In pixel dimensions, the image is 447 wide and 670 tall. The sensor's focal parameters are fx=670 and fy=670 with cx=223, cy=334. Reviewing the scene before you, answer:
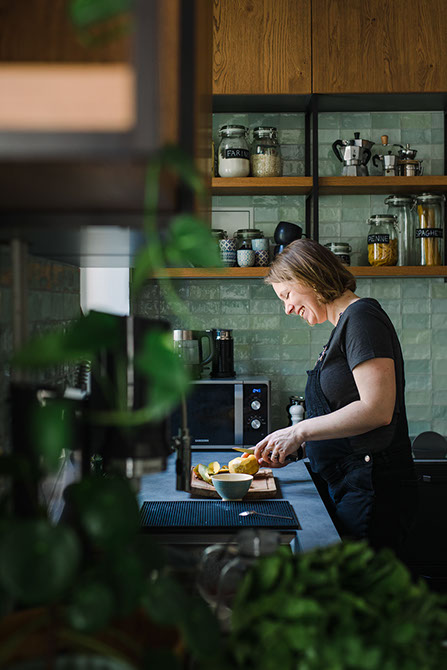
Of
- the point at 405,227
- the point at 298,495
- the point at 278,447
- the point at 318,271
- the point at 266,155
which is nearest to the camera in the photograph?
the point at 298,495

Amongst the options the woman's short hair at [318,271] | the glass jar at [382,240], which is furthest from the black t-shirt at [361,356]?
the glass jar at [382,240]

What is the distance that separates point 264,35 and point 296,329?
1.42 m

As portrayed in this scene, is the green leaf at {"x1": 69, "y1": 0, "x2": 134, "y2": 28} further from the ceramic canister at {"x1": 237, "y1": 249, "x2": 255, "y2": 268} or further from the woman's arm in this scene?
the ceramic canister at {"x1": 237, "y1": 249, "x2": 255, "y2": 268}

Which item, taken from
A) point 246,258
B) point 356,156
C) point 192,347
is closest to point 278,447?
point 192,347

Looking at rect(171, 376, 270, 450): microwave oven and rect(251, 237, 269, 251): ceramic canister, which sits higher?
rect(251, 237, 269, 251): ceramic canister

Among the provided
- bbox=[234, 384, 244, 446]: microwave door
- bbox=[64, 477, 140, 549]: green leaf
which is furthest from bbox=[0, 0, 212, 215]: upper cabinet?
bbox=[234, 384, 244, 446]: microwave door

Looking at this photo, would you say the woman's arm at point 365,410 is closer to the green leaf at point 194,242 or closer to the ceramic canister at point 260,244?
the ceramic canister at point 260,244

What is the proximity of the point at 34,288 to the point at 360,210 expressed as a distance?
249 centimetres

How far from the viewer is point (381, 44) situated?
3.06 m

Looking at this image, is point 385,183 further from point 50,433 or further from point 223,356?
point 50,433

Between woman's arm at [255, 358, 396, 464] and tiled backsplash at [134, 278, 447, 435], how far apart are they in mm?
1352

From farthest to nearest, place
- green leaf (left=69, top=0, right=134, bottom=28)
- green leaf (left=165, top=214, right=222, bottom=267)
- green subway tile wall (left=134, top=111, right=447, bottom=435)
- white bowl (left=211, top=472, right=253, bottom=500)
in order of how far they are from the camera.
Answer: green subway tile wall (left=134, top=111, right=447, bottom=435), white bowl (left=211, top=472, right=253, bottom=500), green leaf (left=165, top=214, right=222, bottom=267), green leaf (left=69, top=0, right=134, bottom=28)

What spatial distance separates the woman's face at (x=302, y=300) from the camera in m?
2.35

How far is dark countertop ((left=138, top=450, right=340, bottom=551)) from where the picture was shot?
1.60 metres
